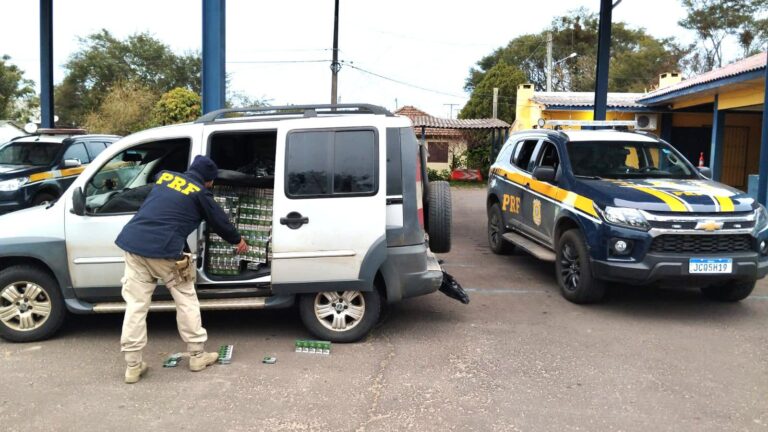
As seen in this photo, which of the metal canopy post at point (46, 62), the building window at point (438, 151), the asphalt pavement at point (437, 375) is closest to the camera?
the asphalt pavement at point (437, 375)

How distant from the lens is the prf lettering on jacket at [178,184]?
448 centimetres

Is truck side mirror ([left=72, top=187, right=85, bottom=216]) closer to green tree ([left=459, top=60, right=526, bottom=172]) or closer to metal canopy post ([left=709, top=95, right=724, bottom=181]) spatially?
metal canopy post ([left=709, top=95, right=724, bottom=181])

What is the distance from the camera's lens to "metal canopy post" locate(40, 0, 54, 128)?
13.1 meters

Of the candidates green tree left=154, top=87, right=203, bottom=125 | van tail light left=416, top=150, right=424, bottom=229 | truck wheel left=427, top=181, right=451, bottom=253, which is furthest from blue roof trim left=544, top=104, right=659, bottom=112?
green tree left=154, top=87, right=203, bottom=125

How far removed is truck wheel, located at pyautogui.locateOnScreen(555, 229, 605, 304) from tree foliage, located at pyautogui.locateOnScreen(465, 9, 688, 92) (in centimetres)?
3837

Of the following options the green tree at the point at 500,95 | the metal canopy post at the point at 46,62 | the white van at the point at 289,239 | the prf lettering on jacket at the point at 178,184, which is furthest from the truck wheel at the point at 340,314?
the green tree at the point at 500,95

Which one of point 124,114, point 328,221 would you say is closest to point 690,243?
point 328,221

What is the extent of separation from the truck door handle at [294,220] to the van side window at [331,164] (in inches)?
6.3

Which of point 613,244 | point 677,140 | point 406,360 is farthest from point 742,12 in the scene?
point 406,360

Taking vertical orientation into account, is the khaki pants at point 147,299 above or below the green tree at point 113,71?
below

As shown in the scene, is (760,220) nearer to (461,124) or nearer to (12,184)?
(12,184)

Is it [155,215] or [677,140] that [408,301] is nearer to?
[155,215]

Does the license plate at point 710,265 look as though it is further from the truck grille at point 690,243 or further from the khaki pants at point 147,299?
the khaki pants at point 147,299

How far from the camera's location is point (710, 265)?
5605 mm
